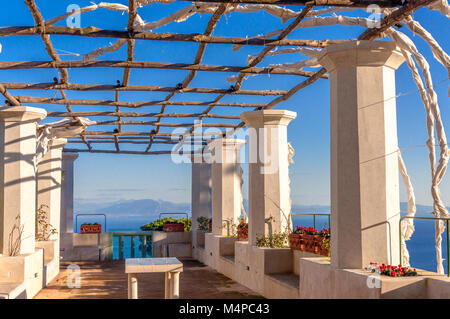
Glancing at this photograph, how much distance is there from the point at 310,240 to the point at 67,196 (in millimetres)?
12236

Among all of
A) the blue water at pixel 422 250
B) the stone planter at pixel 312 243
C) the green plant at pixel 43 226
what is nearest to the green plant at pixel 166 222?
the green plant at pixel 43 226

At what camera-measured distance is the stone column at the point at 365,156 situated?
6051 millimetres

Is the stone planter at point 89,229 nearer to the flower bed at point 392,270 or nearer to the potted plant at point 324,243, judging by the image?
the potted plant at point 324,243

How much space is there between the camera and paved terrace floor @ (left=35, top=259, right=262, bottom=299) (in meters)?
10.1

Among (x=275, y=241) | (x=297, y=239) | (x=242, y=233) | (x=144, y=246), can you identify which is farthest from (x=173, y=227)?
(x=297, y=239)

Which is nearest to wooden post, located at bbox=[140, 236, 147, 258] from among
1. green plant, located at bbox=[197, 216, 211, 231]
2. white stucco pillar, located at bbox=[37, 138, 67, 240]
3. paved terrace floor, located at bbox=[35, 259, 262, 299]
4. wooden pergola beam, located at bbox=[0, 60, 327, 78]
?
green plant, located at bbox=[197, 216, 211, 231]

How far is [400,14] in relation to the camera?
17.9ft

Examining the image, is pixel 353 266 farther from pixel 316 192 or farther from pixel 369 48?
pixel 316 192

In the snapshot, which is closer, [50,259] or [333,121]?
[333,121]

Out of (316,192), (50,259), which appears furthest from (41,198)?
(316,192)

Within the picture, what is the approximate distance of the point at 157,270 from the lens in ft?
25.7

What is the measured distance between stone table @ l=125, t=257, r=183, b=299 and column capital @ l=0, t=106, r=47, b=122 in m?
3.34

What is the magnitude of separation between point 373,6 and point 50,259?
10.1m

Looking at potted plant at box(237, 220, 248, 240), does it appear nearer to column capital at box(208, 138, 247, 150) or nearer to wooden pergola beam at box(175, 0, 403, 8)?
column capital at box(208, 138, 247, 150)
